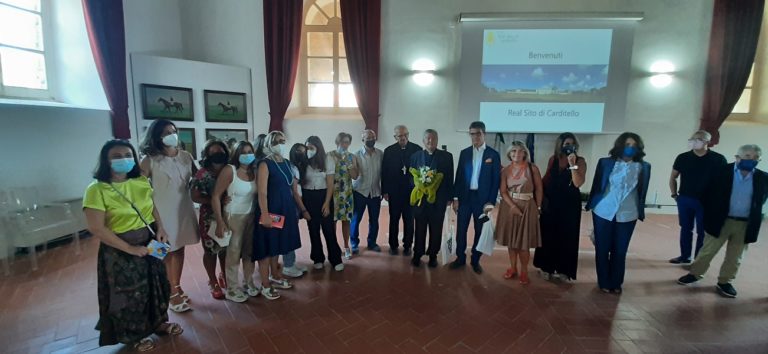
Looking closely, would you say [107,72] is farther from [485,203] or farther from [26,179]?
[485,203]

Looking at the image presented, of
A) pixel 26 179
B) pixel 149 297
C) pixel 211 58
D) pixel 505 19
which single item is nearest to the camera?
pixel 149 297

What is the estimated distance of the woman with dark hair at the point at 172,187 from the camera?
266cm

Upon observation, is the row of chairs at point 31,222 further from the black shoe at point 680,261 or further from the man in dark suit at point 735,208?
the black shoe at point 680,261

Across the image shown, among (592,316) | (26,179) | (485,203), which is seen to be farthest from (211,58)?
(592,316)

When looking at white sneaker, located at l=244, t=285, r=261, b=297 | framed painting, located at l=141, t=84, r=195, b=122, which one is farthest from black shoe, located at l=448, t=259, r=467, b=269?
framed painting, located at l=141, t=84, r=195, b=122

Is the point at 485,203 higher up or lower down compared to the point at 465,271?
higher up

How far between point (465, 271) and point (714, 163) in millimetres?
3090

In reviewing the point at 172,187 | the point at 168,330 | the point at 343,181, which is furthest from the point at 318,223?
the point at 168,330

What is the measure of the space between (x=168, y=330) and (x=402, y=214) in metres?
2.63

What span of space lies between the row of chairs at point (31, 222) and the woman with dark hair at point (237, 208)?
2775 mm

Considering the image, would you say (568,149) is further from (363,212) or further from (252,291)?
(252,291)

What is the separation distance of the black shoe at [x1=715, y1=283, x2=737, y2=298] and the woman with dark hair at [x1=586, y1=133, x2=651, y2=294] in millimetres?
1000

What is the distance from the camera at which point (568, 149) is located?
3.29 m

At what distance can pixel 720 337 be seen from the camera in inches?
104
